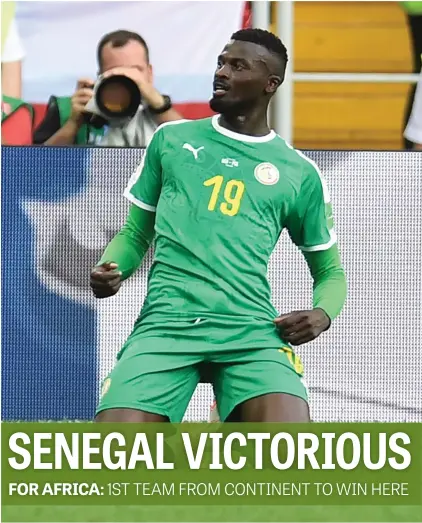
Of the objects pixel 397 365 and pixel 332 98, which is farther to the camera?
pixel 332 98

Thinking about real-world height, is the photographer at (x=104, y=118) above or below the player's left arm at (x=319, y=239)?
above

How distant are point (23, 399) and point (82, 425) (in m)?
0.88

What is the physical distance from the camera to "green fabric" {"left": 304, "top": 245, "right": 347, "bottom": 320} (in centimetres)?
446

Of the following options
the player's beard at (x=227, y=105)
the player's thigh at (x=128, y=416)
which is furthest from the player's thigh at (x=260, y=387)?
the player's beard at (x=227, y=105)

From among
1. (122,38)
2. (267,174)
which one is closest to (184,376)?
(267,174)

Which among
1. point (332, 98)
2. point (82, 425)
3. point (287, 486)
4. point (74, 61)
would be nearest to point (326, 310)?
point (287, 486)

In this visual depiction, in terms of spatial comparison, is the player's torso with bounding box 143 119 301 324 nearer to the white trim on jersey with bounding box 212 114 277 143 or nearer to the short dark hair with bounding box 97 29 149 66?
the white trim on jersey with bounding box 212 114 277 143

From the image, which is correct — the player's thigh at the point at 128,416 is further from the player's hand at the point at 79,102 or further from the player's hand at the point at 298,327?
the player's hand at the point at 79,102

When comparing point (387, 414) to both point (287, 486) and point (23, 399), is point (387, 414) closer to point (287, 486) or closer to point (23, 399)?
point (287, 486)

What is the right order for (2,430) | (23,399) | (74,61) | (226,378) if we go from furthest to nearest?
(74,61) < (23,399) < (2,430) < (226,378)

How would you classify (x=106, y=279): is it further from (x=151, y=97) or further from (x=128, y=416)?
(x=151, y=97)

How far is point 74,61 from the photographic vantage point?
21.1ft

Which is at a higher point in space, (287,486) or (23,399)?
(23,399)

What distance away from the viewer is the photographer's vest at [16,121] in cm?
572
